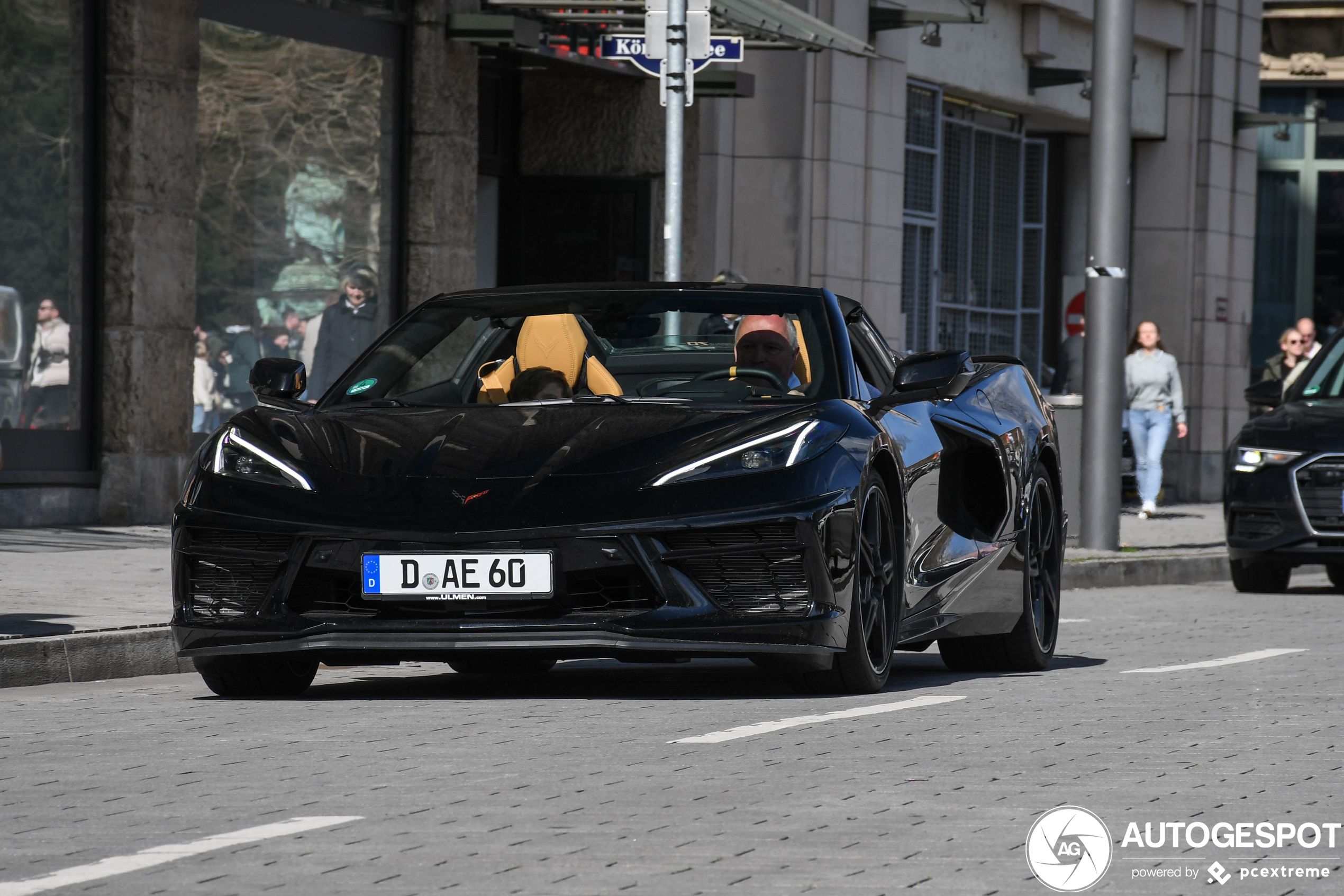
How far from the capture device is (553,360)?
8.13m

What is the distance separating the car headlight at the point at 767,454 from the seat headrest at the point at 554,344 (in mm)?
936

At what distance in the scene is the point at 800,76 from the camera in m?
21.7

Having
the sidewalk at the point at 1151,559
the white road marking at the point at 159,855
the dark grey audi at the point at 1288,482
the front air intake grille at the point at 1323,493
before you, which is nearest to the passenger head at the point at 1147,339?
the sidewalk at the point at 1151,559

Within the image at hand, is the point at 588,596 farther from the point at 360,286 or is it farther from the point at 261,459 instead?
the point at 360,286

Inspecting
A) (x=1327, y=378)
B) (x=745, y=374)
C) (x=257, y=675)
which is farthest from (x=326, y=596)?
(x=1327, y=378)

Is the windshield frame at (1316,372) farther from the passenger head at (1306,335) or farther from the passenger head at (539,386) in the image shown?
the passenger head at (539,386)

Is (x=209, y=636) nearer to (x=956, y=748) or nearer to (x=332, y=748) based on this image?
(x=332, y=748)

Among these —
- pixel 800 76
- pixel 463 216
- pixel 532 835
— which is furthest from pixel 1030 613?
pixel 800 76

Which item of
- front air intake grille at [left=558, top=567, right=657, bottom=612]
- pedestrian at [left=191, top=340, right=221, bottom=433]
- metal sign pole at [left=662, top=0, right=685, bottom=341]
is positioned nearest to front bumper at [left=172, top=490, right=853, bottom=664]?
front air intake grille at [left=558, top=567, right=657, bottom=612]

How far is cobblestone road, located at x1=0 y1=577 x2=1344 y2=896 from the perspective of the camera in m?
4.70

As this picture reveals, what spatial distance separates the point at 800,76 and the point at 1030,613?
13.1 m

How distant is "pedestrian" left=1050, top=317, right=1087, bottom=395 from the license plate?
19.2m

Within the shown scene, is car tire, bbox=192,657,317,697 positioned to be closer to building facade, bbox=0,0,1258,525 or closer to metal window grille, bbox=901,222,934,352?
building facade, bbox=0,0,1258,525

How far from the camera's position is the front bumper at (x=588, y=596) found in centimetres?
705
